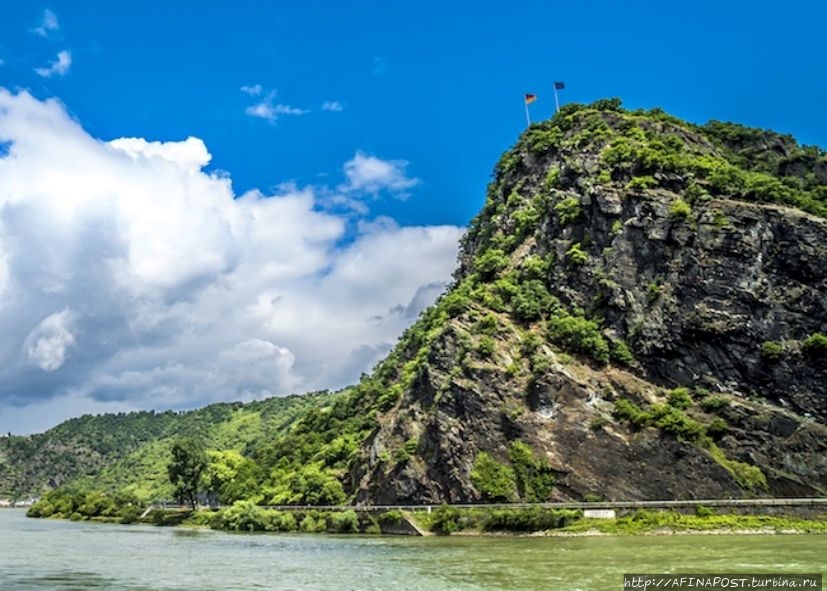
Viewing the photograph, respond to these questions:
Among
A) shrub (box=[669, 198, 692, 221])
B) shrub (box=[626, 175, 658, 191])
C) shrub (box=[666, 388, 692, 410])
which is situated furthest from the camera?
shrub (box=[626, 175, 658, 191])

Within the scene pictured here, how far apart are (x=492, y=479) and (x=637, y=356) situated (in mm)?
28511

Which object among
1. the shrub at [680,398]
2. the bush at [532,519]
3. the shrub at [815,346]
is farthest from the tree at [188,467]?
the shrub at [815,346]

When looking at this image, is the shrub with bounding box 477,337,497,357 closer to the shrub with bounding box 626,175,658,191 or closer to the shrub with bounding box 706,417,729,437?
the shrub with bounding box 706,417,729,437

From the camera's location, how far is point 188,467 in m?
149

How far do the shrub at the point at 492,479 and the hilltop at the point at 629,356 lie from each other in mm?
190

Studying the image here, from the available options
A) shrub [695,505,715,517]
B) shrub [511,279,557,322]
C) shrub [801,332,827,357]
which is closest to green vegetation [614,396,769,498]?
shrub [695,505,715,517]

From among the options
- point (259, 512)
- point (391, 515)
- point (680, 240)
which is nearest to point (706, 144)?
point (680, 240)

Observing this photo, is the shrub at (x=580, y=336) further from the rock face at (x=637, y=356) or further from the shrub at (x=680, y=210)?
the shrub at (x=680, y=210)

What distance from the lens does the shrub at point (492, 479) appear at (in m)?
93.7

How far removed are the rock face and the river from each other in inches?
691

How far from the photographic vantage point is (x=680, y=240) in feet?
363

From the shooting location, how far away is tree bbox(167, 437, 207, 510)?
14862 cm

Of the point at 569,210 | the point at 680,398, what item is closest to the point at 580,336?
the point at 680,398

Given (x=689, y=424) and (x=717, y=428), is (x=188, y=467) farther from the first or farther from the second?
(x=717, y=428)
